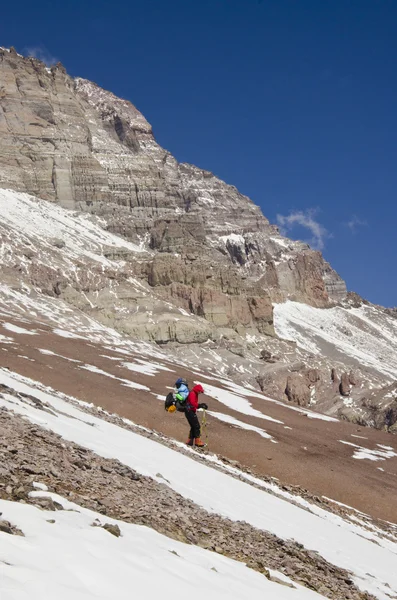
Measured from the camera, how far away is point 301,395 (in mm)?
97000

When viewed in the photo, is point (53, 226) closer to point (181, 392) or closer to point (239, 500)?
point (181, 392)

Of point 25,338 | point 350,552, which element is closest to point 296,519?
point 350,552

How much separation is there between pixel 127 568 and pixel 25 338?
44.7 meters

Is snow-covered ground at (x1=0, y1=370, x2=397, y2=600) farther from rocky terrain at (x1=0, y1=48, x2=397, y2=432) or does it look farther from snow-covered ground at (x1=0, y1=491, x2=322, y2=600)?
rocky terrain at (x1=0, y1=48, x2=397, y2=432)

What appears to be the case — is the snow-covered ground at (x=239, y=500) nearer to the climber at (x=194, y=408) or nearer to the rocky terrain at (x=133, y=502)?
the rocky terrain at (x=133, y=502)

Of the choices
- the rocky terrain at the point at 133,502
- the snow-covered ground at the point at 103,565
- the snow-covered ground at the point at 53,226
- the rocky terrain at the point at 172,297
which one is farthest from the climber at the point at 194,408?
the snow-covered ground at the point at 53,226

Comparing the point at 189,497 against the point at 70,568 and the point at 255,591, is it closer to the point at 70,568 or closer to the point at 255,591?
the point at 255,591

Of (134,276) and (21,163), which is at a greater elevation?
(21,163)

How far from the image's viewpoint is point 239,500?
51.0 ft

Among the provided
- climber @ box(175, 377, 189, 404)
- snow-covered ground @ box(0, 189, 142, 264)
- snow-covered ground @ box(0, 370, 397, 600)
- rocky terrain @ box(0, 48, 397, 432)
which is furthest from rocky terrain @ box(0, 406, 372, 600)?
snow-covered ground @ box(0, 189, 142, 264)

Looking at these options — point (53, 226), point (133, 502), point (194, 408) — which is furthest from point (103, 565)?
point (53, 226)

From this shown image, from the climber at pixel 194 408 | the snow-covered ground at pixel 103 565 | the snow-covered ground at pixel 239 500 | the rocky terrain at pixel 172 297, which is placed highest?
the rocky terrain at pixel 172 297

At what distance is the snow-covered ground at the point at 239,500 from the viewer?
1362 cm

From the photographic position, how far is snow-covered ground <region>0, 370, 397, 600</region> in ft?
44.7
